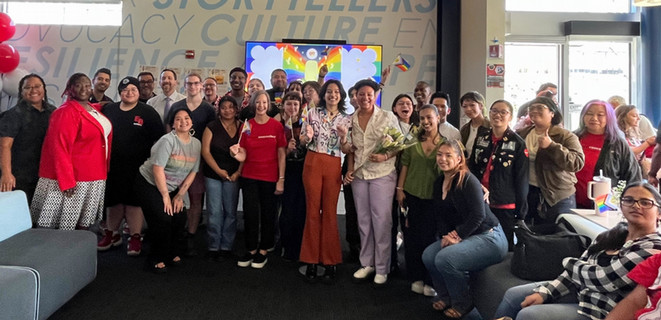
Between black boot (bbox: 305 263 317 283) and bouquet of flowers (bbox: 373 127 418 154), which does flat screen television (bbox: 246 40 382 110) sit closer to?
bouquet of flowers (bbox: 373 127 418 154)

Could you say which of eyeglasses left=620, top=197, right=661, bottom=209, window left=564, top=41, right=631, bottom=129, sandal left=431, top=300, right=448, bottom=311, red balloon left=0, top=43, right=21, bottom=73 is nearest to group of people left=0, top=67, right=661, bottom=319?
sandal left=431, top=300, right=448, bottom=311

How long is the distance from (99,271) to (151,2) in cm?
459

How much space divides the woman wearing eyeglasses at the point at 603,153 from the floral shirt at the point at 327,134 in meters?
1.73

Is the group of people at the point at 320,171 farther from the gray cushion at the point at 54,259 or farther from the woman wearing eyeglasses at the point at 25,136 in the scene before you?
the gray cushion at the point at 54,259

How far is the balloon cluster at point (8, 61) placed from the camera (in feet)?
19.8

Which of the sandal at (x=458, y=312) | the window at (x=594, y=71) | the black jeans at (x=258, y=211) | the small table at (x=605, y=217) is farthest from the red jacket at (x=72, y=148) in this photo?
the window at (x=594, y=71)

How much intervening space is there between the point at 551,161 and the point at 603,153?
0.43 meters

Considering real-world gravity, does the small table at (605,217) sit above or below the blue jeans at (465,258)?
above

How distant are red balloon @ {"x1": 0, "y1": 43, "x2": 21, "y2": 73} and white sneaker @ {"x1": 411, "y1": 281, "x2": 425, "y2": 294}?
230 inches

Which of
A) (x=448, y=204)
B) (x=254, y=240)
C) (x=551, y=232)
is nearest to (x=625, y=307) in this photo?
(x=551, y=232)

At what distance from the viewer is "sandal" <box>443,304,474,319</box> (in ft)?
9.53

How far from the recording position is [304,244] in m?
3.68

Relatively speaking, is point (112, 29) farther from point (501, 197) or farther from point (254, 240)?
point (501, 197)

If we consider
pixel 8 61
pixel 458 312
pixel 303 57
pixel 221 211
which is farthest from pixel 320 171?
pixel 8 61
